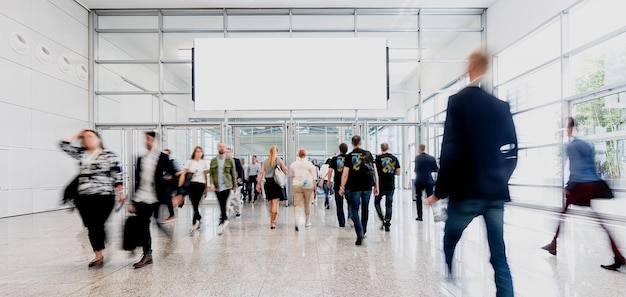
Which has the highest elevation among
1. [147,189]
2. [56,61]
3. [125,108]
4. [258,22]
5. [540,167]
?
[258,22]

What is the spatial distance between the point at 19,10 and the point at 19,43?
0.89 m

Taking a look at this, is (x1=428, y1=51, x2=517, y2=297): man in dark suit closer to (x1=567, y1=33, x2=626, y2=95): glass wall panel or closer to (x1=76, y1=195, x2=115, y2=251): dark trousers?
(x1=76, y1=195, x2=115, y2=251): dark trousers

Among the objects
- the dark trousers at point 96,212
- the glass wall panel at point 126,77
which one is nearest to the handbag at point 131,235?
the dark trousers at point 96,212

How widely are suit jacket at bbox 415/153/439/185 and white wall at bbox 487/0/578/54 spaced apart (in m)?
3.68

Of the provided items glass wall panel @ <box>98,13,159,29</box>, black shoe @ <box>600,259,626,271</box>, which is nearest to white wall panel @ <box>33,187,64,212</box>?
glass wall panel @ <box>98,13,159,29</box>

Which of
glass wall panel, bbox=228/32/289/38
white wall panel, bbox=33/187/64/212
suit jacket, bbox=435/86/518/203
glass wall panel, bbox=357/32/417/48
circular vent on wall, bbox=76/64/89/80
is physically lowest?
white wall panel, bbox=33/187/64/212

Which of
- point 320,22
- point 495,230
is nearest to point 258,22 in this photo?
point 320,22

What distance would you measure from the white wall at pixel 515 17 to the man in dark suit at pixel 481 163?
7663mm

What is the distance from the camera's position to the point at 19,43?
9.27 metres

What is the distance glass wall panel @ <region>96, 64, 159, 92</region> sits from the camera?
42.0 ft

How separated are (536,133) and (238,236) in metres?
9.34

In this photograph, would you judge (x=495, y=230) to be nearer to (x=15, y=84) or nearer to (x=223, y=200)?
(x=223, y=200)

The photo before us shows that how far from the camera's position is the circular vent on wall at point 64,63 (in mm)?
10875

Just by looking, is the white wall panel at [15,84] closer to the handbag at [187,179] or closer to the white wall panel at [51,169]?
the white wall panel at [51,169]
